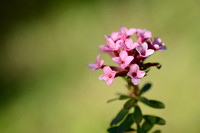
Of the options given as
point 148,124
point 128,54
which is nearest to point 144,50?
point 128,54

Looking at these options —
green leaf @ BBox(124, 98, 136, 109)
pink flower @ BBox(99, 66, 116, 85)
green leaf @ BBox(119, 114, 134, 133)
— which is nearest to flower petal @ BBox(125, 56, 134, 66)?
pink flower @ BBox(99, 66, 116, 85)

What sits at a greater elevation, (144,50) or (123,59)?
(144,50)

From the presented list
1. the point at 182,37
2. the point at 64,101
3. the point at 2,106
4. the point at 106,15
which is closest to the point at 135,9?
the point at 106,15

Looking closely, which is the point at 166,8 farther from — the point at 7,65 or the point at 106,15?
the point at 7,65

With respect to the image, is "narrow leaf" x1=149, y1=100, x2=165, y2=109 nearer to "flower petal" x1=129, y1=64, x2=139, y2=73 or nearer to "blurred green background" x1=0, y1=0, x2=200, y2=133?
"flower petal" x1=129, y1=64, x2=139, y2=73

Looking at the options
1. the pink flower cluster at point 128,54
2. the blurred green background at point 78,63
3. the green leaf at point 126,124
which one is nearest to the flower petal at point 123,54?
the pink flower cluster at point 128,54

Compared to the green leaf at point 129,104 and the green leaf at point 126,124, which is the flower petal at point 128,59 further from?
the green leaf at point 126,124

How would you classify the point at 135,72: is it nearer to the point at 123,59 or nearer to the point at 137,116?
the point at 123,59
